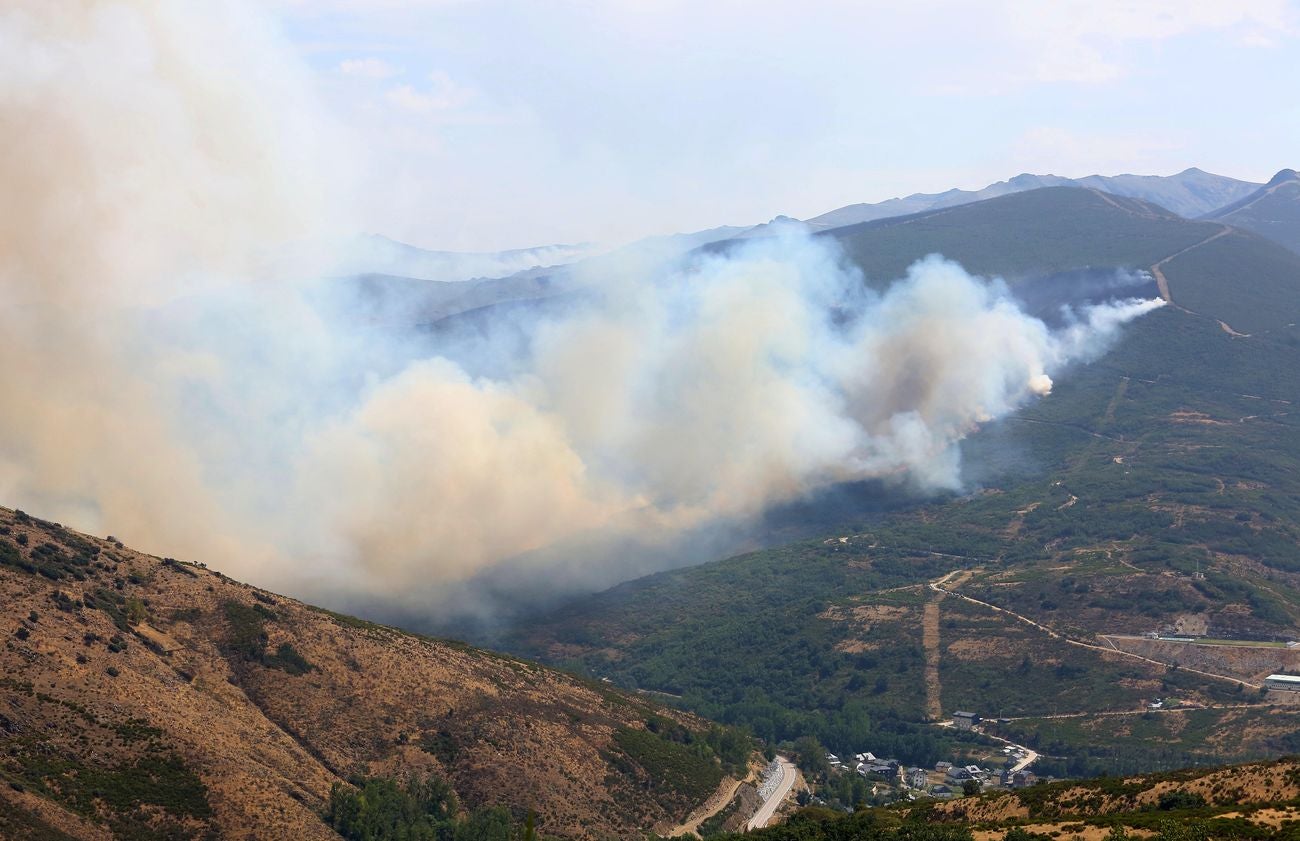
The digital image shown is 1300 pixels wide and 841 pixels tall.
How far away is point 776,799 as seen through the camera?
4183 inches

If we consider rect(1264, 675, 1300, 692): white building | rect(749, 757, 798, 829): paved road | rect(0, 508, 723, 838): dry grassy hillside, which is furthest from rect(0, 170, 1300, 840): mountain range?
rect(749, 757, 798, 829): paved road

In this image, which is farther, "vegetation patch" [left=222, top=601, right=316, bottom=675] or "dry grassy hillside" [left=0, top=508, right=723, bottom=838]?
"vegetation patch" [left=222, top=601, right=316, bottom=675]

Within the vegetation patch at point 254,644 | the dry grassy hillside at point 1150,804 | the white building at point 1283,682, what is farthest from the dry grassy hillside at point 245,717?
the white building at point 1283,682

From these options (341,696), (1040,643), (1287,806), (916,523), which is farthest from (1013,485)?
(1287,806)

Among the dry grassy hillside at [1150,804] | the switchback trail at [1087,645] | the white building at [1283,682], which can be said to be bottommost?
the white building at [1283,682]

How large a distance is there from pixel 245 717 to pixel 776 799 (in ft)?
131

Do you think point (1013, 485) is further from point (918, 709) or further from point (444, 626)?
point (444, 626)

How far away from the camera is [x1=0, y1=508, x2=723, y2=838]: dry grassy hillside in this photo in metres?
74.7

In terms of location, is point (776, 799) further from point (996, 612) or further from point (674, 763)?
point (996, 612)

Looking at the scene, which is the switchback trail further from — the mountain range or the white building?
the white building

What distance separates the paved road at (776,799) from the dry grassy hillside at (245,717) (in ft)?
13.3

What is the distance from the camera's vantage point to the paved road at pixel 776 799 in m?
101

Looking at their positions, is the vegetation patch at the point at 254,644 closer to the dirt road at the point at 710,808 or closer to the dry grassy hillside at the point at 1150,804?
the dirt road at the point at 710,808

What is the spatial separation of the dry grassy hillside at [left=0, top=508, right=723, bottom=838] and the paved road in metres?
4.04
